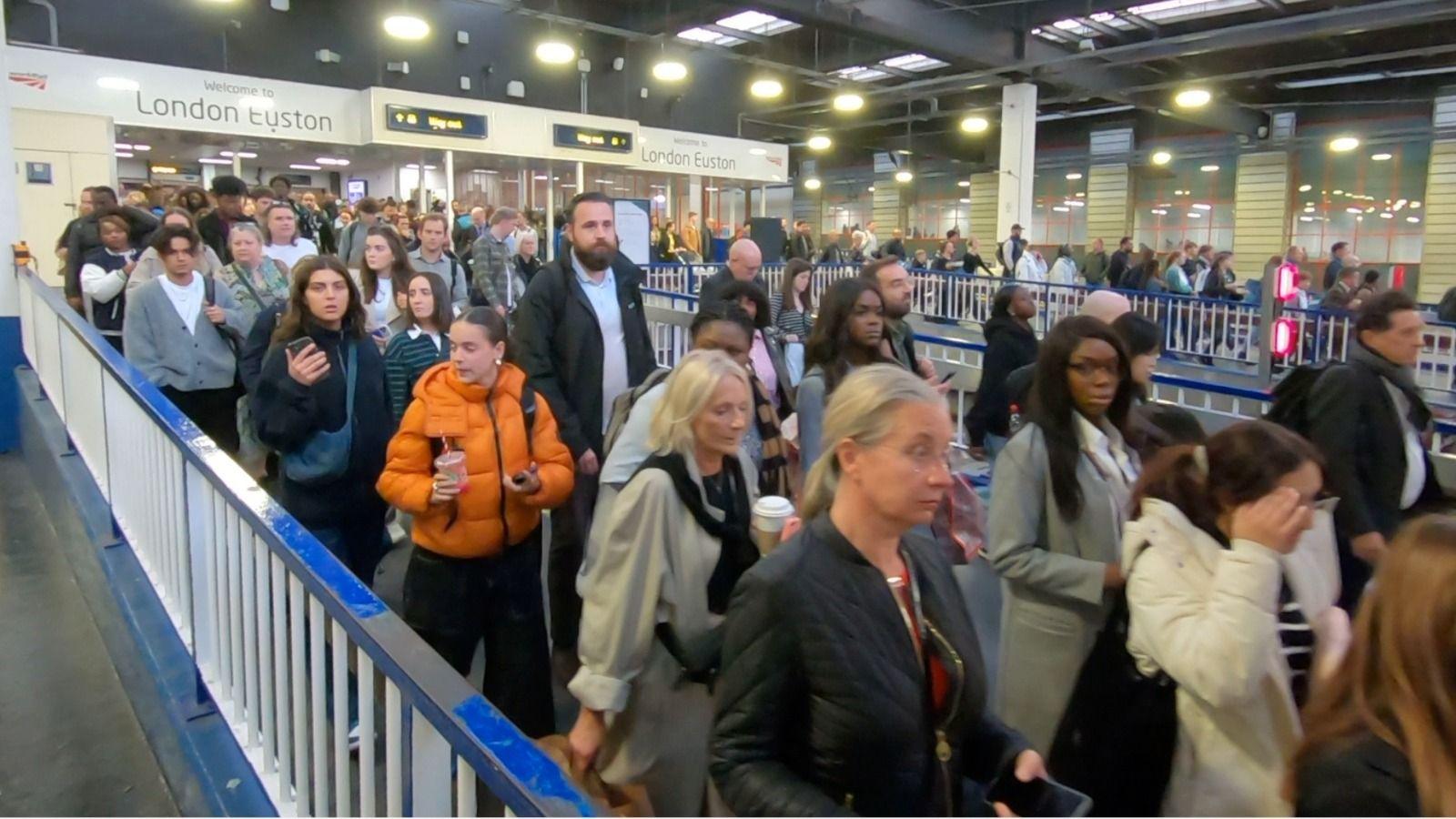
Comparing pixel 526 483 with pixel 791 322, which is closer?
pixel 526 483

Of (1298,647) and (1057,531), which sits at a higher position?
(1057,531)

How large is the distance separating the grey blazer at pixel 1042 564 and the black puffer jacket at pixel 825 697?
2.91 ft

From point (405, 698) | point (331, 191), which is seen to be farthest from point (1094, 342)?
point (331, 191)

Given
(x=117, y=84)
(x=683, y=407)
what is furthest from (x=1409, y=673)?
(x=117, y=84)

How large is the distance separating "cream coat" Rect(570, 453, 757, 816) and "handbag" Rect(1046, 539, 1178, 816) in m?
0.79

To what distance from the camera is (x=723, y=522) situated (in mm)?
2393

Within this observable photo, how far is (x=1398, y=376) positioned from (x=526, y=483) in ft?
9.51

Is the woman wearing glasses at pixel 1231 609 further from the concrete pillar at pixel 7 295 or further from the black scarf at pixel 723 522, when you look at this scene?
the concrete pillar at pixel 7 295

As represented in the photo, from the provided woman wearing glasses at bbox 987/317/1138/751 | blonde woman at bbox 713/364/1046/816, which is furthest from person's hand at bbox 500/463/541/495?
blonde woman at bbox 713/364/1046/816

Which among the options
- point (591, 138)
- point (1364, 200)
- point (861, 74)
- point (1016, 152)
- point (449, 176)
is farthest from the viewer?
point (1364, 200)

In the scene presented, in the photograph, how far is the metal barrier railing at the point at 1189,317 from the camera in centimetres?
939

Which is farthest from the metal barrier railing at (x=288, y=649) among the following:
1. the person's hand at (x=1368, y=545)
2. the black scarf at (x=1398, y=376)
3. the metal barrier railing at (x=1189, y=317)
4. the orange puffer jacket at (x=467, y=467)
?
the metal barrier railing at (x=1189, y=317)

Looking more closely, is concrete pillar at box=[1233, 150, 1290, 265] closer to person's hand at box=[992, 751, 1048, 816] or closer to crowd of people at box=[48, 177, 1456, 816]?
crowd of people at box=[48, 177, 1456, 816]

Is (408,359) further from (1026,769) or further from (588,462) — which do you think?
(1026,769)
